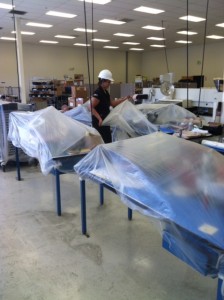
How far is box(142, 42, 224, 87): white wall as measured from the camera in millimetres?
11750

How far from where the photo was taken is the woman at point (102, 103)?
354 centimetres

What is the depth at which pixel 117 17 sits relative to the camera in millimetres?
7660

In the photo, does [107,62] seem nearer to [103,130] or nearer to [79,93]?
[79,93]

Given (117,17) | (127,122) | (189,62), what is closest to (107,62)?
(189,62)

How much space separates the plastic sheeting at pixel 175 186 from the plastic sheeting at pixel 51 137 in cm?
66

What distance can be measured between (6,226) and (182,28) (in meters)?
8.78

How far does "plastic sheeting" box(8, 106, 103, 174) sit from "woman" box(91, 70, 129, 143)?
2.04ft

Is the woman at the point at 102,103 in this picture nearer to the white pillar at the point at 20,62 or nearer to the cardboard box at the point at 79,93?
the white pillar at the point at 20,62

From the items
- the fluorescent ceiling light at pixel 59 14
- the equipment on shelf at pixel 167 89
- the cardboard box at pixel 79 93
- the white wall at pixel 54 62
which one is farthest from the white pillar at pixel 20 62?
the white wall at pixel 54 62

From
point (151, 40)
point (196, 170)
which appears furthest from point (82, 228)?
point (151, 40)

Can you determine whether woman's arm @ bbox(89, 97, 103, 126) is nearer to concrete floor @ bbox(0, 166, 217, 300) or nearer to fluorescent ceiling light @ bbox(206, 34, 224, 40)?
concrete floor @ bbox(0, 166, 217, 300)

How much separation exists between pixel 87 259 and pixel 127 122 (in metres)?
1.98

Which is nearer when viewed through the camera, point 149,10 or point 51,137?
point 51,137

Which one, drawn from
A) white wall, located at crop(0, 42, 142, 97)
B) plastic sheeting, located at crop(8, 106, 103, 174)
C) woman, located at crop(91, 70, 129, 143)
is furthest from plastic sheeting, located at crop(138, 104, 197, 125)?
white wall, located at crop(0, 42, 142, 97)
